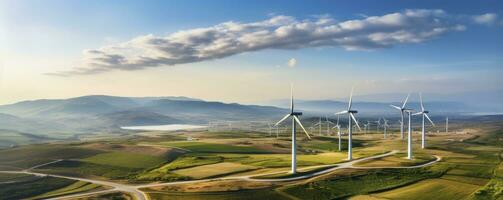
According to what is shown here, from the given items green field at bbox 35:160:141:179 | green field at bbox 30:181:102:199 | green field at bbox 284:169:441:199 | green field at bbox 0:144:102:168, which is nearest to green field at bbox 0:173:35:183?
green field at bbox 35:160:141:179

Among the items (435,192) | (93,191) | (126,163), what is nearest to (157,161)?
(126,163)

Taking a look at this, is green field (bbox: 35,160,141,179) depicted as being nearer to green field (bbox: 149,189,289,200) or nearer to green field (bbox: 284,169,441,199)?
green field (bbox: 149,189,289,200)

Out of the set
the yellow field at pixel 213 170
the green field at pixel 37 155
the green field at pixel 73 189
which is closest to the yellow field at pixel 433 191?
the yellow field at pixel 213 170

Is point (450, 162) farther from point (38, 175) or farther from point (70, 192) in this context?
point (38, 175)

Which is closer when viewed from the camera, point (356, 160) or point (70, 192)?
point (70, 192)

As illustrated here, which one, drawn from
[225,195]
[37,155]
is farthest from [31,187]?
[37,155]
